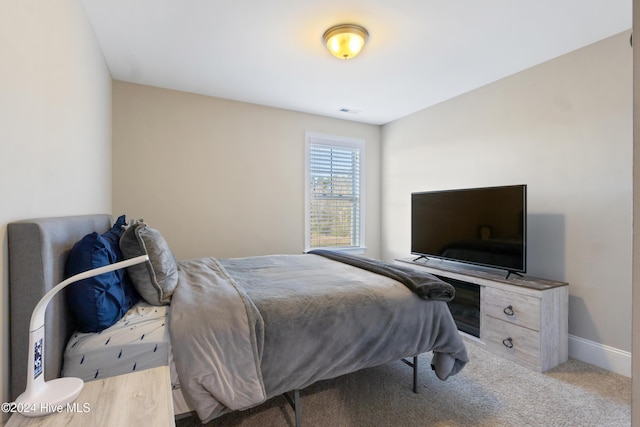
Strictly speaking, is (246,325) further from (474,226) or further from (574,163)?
(574,163)

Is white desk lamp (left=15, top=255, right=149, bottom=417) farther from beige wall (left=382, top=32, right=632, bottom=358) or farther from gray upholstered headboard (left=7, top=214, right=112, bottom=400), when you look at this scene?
beige wall (left=382, top=32, right=632, bottom=358)

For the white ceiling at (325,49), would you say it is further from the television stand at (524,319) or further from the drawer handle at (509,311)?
the drawer handle at (509,311)

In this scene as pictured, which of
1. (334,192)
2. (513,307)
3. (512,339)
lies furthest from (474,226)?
(334,192)

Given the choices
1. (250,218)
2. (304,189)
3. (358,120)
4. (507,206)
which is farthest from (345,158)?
(507,206)

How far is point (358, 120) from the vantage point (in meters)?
4.47

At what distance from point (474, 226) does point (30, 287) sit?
10.3 ft

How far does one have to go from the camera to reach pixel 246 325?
142 centimetres

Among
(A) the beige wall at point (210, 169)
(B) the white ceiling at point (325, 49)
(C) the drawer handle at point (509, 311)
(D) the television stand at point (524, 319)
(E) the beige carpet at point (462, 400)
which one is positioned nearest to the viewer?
(E) the beige carpet at point (462, 400)

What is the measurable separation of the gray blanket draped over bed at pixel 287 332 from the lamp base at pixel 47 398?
1.44ft

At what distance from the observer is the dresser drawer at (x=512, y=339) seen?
230 cm

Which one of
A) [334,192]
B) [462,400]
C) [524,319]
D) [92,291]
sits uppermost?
[334,192]

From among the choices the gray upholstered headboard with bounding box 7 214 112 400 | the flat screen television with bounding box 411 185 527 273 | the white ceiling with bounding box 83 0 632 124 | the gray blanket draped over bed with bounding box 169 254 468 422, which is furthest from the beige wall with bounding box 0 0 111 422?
the flat screen television with bounding box 411 185 527 273

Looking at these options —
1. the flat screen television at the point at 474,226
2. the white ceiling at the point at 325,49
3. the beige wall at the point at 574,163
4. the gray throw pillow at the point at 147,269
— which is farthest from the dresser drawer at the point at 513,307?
the gray throw pillow at the point at 147,269

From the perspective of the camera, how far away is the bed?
1040mm
